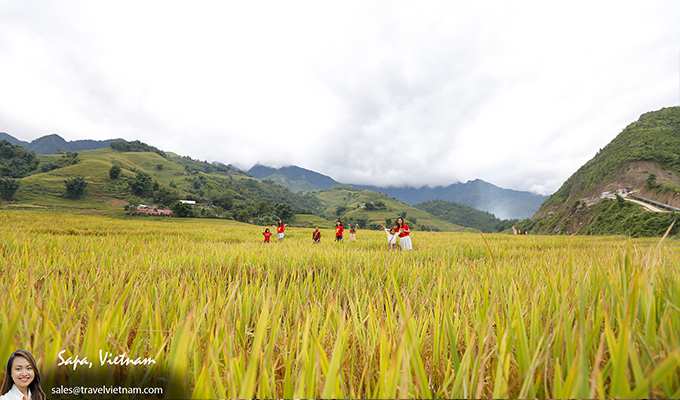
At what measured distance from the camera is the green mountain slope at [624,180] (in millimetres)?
61625

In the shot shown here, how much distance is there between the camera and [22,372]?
2.77 ft

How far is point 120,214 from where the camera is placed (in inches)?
3546

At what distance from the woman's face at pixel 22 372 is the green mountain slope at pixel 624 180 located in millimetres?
60113

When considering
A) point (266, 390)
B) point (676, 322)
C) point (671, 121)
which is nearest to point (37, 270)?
point (266, 390)

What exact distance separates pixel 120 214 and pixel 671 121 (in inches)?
6584

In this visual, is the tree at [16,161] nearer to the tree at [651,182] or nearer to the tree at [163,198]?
the tree at [163,198]

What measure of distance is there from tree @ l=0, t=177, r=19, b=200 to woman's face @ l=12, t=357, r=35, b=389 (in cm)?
13745

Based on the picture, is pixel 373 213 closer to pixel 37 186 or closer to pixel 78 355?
pixel 37 186

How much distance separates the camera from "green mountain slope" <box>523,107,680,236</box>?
202 ft

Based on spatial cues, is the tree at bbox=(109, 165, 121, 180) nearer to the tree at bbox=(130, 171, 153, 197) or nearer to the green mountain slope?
the tree at bbox=(130, 171, 153, 197)

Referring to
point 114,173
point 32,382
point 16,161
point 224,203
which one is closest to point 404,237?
point 32,382

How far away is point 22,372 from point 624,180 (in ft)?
353

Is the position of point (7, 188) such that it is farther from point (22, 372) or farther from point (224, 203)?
point (22, 372)

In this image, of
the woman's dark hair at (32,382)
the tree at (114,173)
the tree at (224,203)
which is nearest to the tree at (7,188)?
the tree at (114,173)
